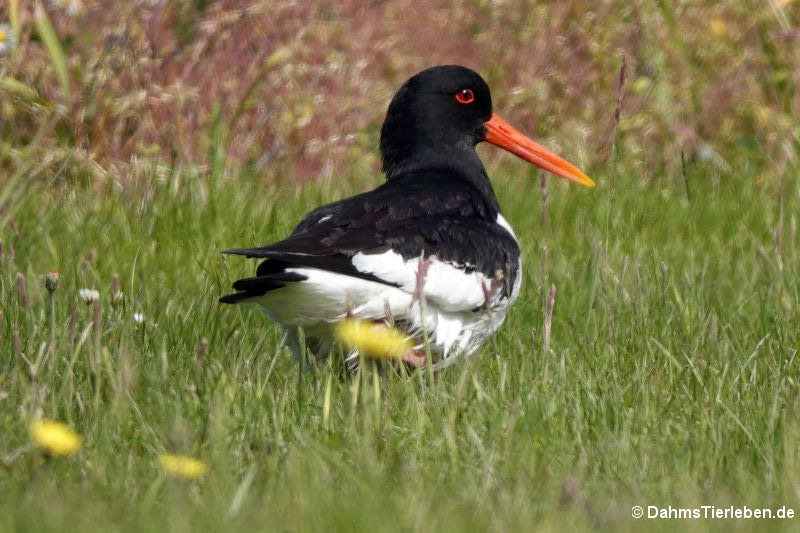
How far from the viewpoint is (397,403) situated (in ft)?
Result: 9.59

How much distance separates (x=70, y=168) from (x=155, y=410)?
3147 millimetres

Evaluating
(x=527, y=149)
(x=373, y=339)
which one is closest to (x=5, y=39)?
(x=527, y=149)

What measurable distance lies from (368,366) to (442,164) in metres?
0.98

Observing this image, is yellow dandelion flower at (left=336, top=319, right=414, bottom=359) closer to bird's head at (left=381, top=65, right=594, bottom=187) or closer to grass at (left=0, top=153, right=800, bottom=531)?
grass at (left=0, top=153, right=800, bottom=531)

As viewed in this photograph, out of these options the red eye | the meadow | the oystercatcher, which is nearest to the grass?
the meadow

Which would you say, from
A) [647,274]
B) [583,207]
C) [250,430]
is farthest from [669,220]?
[250,430]

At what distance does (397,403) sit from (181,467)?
3.07 ft

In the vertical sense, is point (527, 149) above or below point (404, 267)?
above

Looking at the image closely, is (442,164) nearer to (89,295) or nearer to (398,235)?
(398,235)

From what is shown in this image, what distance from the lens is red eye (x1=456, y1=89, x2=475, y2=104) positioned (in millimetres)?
4375

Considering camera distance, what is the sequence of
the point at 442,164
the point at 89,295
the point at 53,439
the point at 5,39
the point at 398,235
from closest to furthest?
1. the point at 53,439
2. the point at 89,295
3. the point at 398,235
4. the point at 442,164
5. the point at 5,39

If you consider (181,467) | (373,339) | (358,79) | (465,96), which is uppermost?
(358,79)

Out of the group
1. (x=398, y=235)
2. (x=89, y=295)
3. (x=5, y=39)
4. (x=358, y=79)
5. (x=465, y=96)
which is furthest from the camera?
(x=358, y=79)

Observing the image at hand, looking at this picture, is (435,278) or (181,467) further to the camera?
(435,278)
